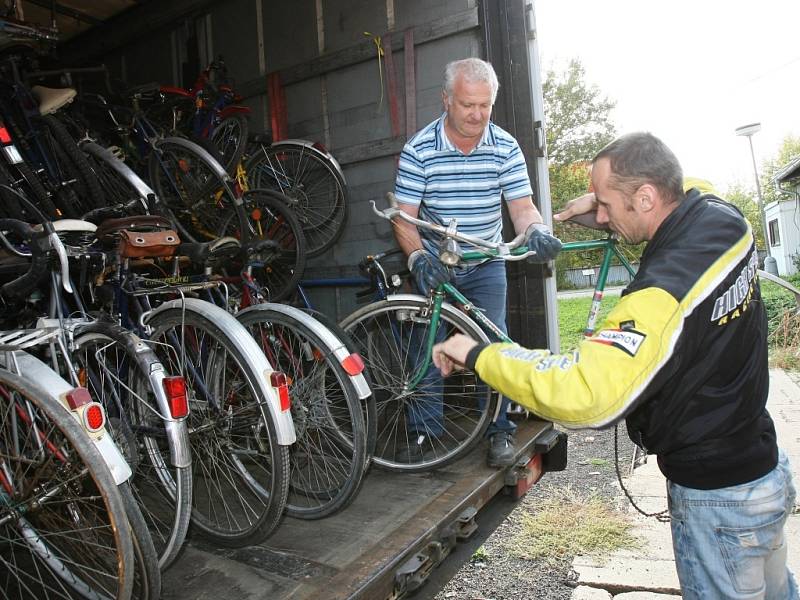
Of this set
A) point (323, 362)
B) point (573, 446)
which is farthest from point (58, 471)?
point (573, 446)

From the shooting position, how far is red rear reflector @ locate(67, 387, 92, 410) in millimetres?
1747

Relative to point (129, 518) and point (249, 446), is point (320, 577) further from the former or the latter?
point (249, 446)

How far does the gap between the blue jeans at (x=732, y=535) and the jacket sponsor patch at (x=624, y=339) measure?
50cm

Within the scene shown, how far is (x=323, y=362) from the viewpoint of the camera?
266 centimetres

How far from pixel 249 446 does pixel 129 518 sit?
912 mm

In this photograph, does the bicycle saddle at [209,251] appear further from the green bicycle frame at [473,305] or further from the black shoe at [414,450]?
the black shoe at [414,450]

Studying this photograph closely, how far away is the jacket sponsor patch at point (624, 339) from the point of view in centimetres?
129

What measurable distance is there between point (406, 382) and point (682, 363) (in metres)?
1.71

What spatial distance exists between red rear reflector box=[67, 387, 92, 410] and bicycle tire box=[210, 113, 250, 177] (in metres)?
2.66

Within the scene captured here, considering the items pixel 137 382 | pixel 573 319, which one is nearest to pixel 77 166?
pixel 137 382

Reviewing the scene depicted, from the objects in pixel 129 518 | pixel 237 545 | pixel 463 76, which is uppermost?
pixel 463 76

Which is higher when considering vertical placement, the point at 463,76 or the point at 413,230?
the point at 463,76

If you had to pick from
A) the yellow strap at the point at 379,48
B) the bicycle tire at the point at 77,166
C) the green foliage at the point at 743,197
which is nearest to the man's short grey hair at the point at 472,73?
the yellow strap at the point at 379,48

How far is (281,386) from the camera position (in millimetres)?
2268
